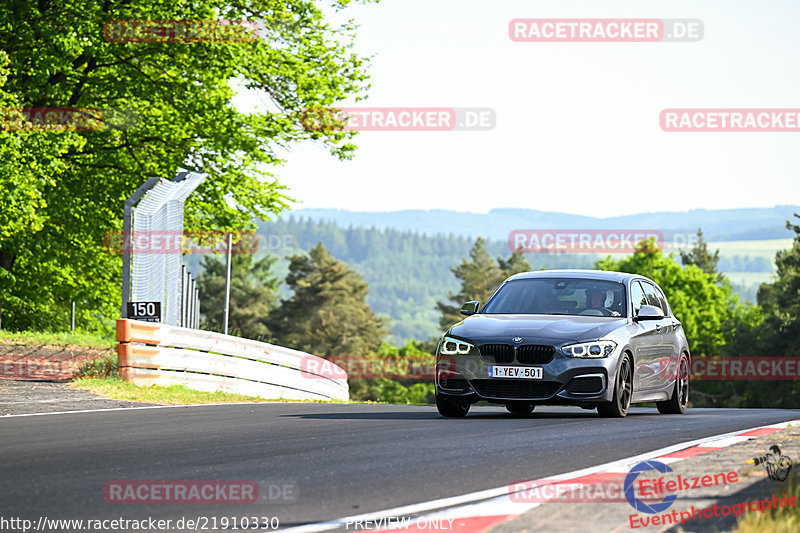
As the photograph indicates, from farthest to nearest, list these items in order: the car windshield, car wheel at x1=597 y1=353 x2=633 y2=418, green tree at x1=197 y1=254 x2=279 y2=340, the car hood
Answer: green tree at x1=197 y1=254 x2=279 y2=340, the car windshield, car wheel at x1=597 y1=353 x2=633 y2=418, the car hood

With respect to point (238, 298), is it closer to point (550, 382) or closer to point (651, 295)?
point (651, 295)

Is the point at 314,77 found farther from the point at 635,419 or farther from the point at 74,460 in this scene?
the point at 74,460

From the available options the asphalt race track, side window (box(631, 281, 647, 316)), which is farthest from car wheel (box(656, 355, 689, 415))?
the asphalt race track

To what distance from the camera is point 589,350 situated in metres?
11.7

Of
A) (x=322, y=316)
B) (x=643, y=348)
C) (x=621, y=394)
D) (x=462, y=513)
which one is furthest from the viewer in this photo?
(x=322, y=316)

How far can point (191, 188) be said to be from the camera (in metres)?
21.1

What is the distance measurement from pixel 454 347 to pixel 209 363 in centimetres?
879

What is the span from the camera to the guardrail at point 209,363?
17391 millimetres

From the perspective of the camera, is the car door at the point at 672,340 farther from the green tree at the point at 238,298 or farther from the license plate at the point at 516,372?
the green tree at the point at 238,298

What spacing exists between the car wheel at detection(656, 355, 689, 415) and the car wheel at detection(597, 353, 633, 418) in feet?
6.63

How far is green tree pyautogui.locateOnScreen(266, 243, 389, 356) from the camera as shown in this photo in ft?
345

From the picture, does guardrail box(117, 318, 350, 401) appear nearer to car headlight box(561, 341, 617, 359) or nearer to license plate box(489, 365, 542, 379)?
license plate box(489, 365, 542, 379)

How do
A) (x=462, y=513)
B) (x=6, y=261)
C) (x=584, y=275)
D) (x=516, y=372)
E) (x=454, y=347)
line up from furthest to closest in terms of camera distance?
1. (x=6, y=261)
2. (x=584, y=275)
3. (x=454, y=347)
4. (x=516, y=372)
5. (x=462, y=513)

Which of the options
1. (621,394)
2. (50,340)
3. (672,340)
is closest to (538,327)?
(621,394)
